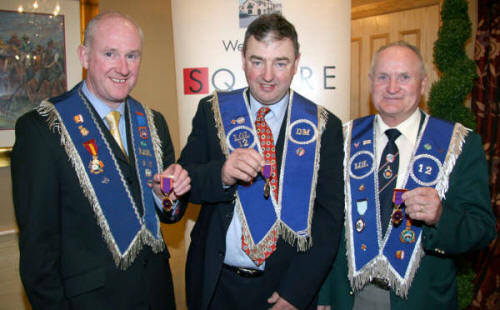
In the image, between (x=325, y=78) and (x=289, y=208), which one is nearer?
(x=289, y=208)

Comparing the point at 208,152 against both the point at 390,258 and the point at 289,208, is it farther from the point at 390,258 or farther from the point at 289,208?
the point at 390,258

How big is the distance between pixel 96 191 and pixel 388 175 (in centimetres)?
139

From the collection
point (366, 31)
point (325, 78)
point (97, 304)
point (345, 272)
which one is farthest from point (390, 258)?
point (366, 31)

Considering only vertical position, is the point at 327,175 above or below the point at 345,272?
above

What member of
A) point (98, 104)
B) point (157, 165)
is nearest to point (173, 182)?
point (157, 165)

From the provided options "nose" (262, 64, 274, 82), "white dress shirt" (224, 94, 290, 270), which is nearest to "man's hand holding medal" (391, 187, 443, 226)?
"white dress shirt" (224, 94, 290, 270)

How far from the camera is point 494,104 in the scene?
126 inches

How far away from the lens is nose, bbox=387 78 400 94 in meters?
1.79

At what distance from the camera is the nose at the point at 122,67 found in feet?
5.50

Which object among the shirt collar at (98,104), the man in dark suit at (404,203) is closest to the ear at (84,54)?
the shirt collar at (98,104)

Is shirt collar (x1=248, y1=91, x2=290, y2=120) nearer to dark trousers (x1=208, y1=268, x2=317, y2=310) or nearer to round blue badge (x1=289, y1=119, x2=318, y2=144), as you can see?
round blue badge (x1=289, y1=119, x2=318, y2=144)

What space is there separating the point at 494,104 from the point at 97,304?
3.44m

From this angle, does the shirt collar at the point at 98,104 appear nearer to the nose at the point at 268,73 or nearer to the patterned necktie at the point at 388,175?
the nose at the point at 268,73

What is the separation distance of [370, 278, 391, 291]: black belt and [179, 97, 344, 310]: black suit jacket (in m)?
0.25
